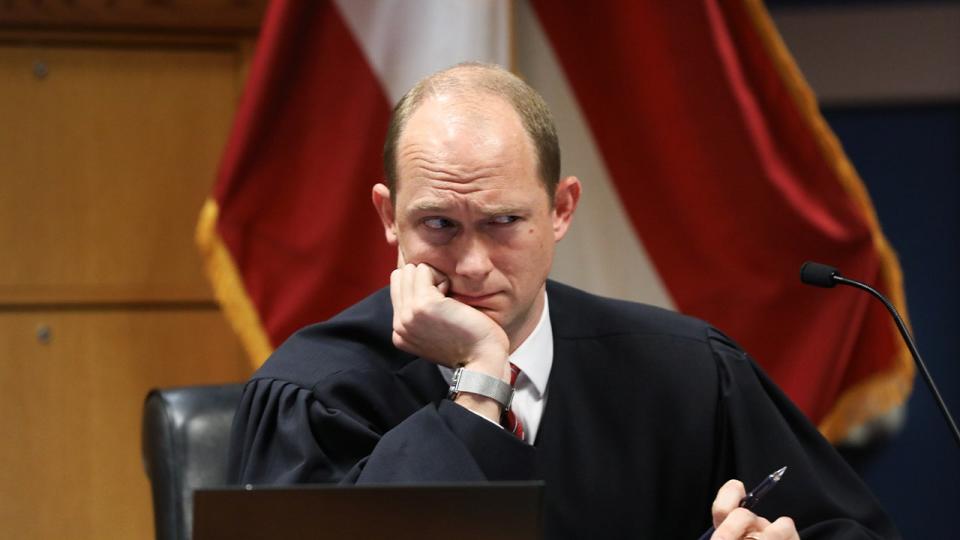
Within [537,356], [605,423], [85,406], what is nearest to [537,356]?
[537,356]

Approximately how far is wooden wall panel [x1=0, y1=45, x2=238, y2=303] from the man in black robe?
1426 millimetres

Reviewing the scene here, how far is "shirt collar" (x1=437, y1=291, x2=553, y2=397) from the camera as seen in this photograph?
6.15ft

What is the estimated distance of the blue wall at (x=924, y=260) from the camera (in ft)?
10.8

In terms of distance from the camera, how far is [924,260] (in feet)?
10.9

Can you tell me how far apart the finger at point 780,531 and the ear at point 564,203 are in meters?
0.53

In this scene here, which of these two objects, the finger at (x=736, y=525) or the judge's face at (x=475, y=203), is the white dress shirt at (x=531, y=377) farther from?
the finger at (x=736, y=525)

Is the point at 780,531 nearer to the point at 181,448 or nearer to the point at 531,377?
the point at 531,377

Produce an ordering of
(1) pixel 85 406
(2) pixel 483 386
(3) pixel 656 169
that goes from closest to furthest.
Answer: (2) pixel 483 386, (3) pixel 656 169, (1) pixel 85 406

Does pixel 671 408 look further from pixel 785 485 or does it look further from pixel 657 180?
pixel 657 180

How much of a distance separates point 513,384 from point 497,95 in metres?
0.43

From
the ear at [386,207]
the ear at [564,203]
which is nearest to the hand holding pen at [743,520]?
the ear at [564,203]

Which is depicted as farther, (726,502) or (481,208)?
(481,208)

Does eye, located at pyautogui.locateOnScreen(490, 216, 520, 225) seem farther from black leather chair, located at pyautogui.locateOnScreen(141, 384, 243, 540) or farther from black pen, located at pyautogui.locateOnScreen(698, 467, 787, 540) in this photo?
black leather chair, located at pyautogui.locateOnScreen(141, 384, 243, 540)

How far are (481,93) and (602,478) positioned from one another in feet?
1.91
